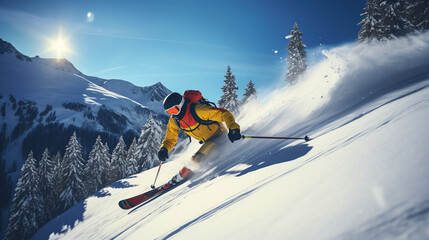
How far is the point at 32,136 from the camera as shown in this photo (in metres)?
90.2

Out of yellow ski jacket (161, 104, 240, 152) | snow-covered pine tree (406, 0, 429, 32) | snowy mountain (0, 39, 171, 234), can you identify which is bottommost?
yellow ski jacket (161, 104, 240, 152)

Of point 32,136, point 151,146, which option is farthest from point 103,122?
point 151,146

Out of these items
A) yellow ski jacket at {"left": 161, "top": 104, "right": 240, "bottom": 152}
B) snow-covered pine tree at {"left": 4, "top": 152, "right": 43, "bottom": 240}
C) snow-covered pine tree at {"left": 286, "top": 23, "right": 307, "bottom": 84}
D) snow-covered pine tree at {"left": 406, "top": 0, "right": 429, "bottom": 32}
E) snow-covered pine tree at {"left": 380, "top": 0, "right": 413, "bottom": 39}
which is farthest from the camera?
snow-covered pine tree at {"left": 286, "top": 23, "right": 307, "bottom": 84}

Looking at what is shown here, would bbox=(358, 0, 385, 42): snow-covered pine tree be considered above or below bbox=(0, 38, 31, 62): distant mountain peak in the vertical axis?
below

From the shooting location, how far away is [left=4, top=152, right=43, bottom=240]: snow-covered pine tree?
25344 mm

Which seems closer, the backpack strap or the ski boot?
the ski boot

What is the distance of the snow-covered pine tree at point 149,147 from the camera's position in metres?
25.4

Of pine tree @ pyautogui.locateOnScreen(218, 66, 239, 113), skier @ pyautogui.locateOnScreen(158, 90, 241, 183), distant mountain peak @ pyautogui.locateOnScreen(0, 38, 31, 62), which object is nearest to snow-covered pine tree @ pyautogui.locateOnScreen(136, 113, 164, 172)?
pine tree @ pyautogui.locateOnScreen(218, 66, 239, 113)

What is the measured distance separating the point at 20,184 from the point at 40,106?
10971 cm

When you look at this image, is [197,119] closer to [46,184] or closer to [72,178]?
[72,178]

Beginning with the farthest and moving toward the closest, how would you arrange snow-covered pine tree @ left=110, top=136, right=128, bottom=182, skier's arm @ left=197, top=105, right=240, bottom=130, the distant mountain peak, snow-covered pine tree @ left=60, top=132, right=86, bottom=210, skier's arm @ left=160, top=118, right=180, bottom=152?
1. the distant mountain peak
2. snow-covered pine tree @ left=110, top=136, right=128, bottom=182
3. snow-covered pine tree @ left=60, top=132, right=86, bottom=210
4. skier's arm @ left=160, top=118, right=180, bottom=152
5. skier's arm @ left=197, top=105, right=240, bottom=130

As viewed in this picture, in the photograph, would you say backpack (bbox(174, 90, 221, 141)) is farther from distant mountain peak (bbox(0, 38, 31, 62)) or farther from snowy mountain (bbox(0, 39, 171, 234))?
distant mountain peak (bbox(0, 38, 31, 62))

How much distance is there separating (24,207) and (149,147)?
17783 millimetres

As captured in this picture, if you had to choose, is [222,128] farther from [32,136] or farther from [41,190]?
[32,136]
